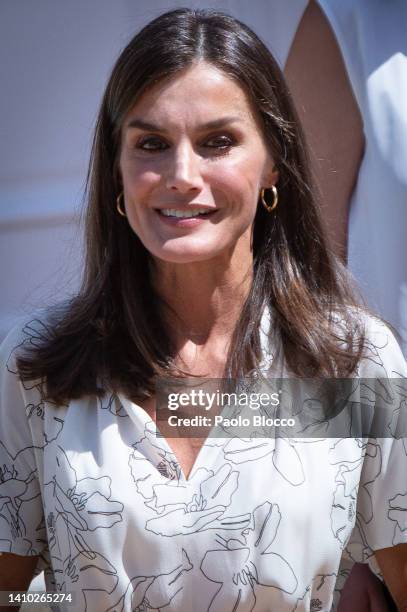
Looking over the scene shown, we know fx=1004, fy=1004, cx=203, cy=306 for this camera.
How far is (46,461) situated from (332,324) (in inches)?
22.6

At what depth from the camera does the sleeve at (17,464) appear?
177cm

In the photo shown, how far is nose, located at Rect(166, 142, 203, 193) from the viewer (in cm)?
169

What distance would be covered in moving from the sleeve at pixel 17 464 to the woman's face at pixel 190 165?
0.35 m

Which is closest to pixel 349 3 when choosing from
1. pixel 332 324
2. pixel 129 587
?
pixel 332 324

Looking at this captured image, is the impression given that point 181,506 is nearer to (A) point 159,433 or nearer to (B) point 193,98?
(A) point 159,433

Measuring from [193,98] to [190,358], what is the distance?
47 centimetres

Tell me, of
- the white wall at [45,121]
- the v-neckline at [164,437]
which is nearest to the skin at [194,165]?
the v-neckline at [164,437]

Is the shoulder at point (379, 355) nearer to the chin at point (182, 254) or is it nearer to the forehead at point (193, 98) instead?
the chin at point (182, 254)

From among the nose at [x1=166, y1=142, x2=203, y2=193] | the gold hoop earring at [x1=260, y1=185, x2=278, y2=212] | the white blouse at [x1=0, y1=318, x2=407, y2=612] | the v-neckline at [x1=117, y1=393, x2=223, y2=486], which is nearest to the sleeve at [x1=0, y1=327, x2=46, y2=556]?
the white blouse at [x1=0, y1=318, x2=407, y2=612]

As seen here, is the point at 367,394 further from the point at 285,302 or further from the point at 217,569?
the point at 217,569

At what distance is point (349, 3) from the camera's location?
2289 mm

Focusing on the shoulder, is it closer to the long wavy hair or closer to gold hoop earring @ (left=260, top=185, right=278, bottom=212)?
the long wavy hair

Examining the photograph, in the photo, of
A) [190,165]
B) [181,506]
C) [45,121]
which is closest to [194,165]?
[190,165]

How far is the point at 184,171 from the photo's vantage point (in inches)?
66.4
